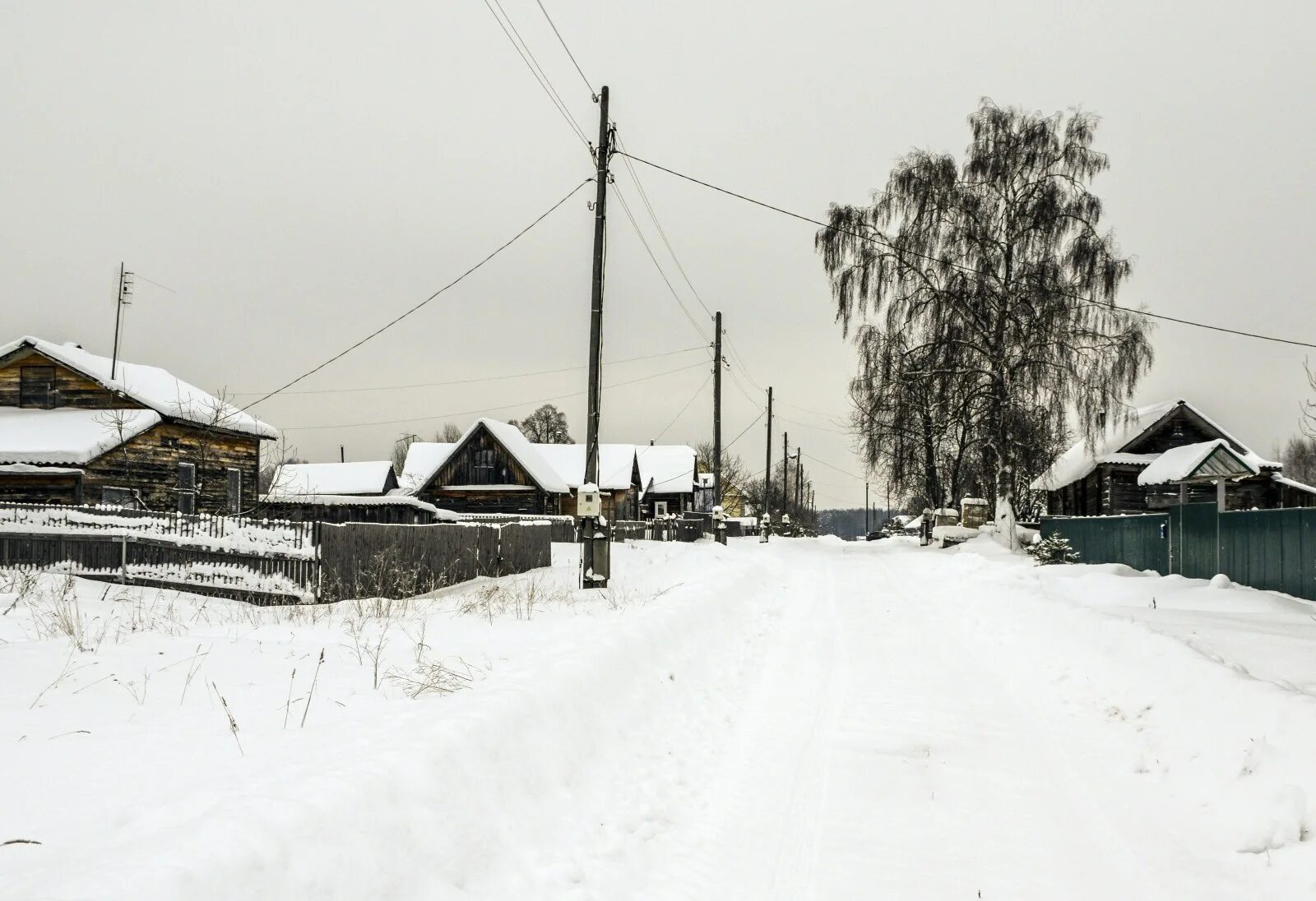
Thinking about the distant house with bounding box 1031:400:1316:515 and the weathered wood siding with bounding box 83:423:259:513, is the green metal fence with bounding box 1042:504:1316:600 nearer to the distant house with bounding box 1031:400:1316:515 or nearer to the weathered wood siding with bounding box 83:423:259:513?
the distant house with bounding box 1031:400:1316:515

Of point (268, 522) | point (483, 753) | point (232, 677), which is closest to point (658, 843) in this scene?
point (483, 753)

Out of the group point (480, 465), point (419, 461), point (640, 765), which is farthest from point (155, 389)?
point (640, 765)

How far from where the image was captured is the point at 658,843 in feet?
12.7

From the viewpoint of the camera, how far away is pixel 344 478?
55.9 meters

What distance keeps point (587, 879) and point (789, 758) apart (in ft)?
6.61

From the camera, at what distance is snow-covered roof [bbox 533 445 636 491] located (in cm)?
5081

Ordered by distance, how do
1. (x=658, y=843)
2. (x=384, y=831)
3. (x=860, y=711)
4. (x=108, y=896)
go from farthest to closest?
1. (x=860, y=711)
2. (x=658, y=843)
3. (x=384, y=831)
4. (x=108, y=896)

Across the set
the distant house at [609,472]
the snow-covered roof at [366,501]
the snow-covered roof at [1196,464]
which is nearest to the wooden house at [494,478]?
the distant house at [609,472]

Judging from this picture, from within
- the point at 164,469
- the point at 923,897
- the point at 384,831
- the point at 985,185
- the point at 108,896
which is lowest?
the point at 923,897

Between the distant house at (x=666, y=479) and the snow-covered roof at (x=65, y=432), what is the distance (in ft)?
135

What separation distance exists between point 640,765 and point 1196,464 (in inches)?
706

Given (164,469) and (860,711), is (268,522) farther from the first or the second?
(164,469)

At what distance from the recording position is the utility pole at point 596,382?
13180 millimetres

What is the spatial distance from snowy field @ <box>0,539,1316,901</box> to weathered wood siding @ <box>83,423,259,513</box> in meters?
19.2
